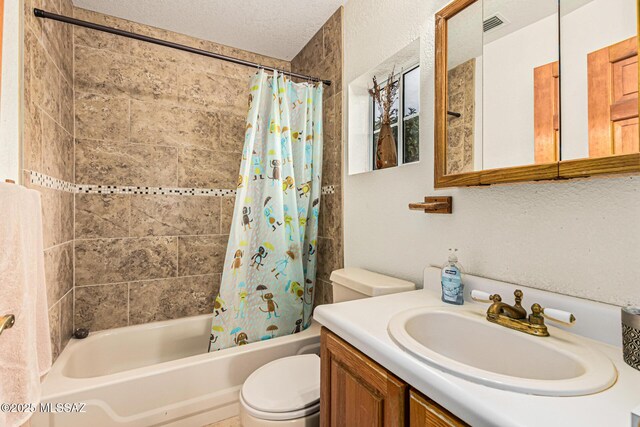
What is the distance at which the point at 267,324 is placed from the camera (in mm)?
1812

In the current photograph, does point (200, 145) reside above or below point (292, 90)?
below

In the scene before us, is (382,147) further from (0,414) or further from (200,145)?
(0,414)

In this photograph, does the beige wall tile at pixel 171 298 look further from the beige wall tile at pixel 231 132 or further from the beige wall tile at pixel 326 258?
the beige wall tile at pixel 231 132

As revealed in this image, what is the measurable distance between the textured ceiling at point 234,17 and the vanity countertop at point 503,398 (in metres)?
1.97

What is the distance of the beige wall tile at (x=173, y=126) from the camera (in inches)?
79.7

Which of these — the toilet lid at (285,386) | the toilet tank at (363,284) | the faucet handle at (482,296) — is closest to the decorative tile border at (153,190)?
the toilet tank at (363,284)

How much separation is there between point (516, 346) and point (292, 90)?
1.82m

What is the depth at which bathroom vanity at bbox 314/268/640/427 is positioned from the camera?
1.59 feet

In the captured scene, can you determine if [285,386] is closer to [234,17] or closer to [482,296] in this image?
[482,296]

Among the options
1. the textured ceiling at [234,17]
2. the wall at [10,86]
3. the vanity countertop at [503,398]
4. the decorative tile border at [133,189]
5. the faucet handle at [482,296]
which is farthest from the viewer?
the textured ceiling at [234,17]

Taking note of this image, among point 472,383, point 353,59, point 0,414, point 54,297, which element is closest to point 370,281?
point 472,383

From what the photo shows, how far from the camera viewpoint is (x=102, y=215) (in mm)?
1934

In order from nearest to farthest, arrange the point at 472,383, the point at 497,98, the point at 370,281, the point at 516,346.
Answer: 1. the point at 472,383
2. the point at 516,346
3. the point at 497,98
4. the point at 370,281

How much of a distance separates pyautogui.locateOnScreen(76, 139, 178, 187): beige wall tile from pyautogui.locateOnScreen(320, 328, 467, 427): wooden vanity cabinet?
1.77m
